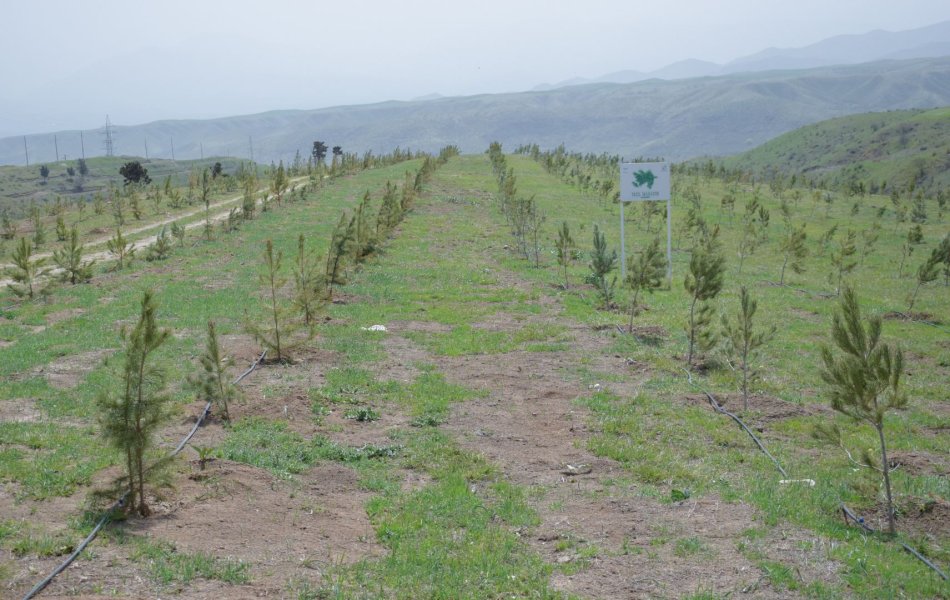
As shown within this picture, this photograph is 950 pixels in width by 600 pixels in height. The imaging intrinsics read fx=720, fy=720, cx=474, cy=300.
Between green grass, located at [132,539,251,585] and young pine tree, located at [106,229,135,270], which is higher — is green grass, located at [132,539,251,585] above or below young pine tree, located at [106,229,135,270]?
below

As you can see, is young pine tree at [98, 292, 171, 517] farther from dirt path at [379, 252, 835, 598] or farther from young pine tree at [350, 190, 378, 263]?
young pine tree at [350, 190, 378, 263]

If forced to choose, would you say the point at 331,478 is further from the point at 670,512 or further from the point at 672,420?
the point at 672,420

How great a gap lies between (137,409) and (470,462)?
3.62m

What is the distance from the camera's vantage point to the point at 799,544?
6293 millimetres

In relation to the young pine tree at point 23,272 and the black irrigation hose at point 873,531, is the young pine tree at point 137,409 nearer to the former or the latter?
the black irrigation hose at point 873,531

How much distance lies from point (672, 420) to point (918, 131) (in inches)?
4334

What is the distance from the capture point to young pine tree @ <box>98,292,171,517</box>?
249 inches

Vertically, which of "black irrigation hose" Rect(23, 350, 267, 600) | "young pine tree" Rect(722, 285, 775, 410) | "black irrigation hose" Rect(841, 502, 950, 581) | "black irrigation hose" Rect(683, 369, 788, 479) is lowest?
"black irrigation hose" Rect(683, 369, 788, 479)

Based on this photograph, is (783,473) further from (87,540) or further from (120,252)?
(120,252)

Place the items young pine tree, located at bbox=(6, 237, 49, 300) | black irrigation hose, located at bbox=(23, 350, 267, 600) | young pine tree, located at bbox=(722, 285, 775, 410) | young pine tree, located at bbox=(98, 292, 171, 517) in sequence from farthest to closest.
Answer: young pine tree, located at bbox=(6, 237, 49, 300) < young pine tree, located at bbox=(722, 285, 775, 410) < young pine tree, located at bbox=(98, 292, 171, 517) < black irrigation hose, located at bbox=(23, 350, 267, 600)

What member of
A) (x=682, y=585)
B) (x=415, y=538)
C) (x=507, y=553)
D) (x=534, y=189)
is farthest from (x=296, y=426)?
(x=534, y=189)

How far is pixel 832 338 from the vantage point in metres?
7.17

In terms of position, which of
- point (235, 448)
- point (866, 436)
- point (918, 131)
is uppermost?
point (918, 131)

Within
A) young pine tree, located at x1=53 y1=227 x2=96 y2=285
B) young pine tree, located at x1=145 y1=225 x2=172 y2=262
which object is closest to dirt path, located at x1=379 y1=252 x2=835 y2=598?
young pine tree, located at x1=53 y1=227 x2=96 y2=285
